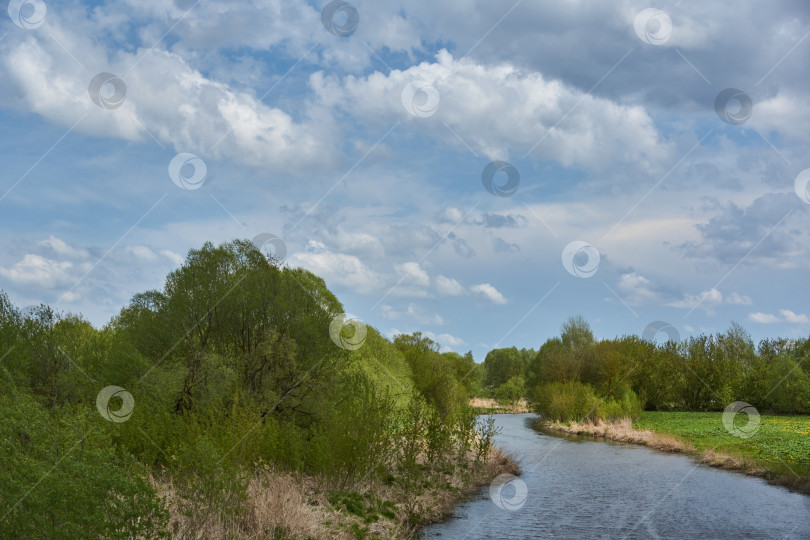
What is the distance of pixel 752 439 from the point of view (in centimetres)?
4506

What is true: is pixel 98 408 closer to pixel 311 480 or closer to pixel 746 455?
pixel 311 480

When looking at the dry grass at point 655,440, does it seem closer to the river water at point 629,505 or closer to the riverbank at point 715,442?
the riverbank at point 715,442

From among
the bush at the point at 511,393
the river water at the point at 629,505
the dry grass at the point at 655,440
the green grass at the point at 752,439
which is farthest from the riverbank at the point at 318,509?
the bush at the point at 511,393

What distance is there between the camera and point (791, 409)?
74062 mm

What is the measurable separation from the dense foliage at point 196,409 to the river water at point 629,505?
324 cm

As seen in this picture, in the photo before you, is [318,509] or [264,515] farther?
[318,509]

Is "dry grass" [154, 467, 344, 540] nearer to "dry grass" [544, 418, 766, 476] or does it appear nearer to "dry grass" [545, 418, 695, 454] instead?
"dry grass" [544, 418, 766, 476]

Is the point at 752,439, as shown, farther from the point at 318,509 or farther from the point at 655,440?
the point at 318,509

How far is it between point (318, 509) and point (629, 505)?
51.0ft

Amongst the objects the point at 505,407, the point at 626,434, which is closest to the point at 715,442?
the point at 626,434

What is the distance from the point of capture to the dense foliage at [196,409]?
11297 millimetres

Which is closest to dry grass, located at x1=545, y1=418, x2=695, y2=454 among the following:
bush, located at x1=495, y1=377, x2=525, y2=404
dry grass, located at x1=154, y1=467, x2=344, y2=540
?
dry grass, located at x1=154, y1=467, x2=344, y2=540

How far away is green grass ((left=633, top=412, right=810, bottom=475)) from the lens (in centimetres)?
3378

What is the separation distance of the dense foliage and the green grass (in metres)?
16.6
